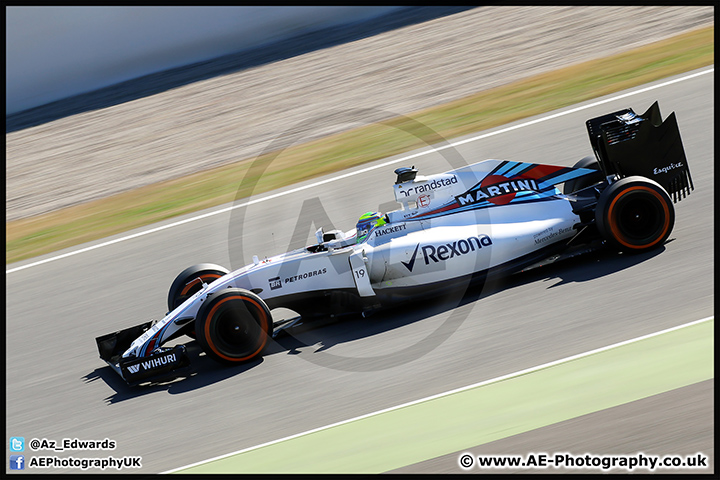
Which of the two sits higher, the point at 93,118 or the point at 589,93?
the point at 93,118

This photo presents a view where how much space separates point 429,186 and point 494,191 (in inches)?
24.2

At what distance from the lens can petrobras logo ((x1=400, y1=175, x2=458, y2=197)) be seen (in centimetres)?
694

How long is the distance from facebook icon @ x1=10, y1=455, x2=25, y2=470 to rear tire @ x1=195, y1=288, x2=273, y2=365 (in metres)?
1.60

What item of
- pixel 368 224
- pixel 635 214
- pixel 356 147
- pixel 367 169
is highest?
pixel 356 147

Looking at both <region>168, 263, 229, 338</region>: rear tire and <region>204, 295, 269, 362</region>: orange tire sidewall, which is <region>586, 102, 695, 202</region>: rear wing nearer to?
<region>204, 295, 269, 362</region>: orange tire sidewall

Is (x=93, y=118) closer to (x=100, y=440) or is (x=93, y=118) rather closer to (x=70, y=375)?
(x=70, y=375)

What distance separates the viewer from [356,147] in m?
12.2

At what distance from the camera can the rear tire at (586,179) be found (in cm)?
754

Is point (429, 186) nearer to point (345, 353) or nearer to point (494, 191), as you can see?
point (494, 191)

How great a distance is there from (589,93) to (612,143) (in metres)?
5.40

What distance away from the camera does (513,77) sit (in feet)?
45.6

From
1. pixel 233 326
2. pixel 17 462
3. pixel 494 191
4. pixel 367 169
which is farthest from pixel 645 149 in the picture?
pixel 17 462

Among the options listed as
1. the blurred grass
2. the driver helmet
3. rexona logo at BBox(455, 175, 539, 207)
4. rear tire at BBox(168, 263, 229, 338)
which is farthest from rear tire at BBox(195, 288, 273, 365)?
the blurred grass

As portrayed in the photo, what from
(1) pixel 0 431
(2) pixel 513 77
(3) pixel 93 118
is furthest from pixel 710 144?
(3) pixel 93 118
